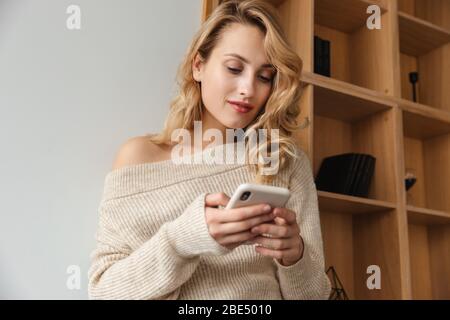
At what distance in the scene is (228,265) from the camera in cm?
112

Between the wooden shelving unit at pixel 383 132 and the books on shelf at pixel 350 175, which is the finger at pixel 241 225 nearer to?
the wooden shelving unit at pixel 383 132

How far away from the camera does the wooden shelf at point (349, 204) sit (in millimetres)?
1633

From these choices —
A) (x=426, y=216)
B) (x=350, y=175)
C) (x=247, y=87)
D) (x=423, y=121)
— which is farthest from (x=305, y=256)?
(x=423, y=121)

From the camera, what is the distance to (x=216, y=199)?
3.10 ft

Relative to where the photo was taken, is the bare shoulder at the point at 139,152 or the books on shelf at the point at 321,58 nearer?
the bare shoulder at the point at 139,152

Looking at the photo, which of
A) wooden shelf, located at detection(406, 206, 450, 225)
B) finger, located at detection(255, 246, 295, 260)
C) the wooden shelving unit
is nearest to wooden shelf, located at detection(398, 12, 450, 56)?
the wooden shelving unit

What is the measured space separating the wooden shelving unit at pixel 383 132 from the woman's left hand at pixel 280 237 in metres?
0.61

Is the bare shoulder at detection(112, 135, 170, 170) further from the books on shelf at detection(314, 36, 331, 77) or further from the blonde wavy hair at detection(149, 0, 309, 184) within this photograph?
the books on shelf at detection(314, 36, 331, 77)

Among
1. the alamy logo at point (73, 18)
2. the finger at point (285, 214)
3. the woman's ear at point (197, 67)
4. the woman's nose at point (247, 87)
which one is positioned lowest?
the finger at point (285, 214)

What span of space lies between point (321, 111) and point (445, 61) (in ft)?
2.37

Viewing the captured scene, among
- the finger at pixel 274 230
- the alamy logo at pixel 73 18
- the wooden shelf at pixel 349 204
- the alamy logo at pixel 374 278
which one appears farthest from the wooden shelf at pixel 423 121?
the alamy logo at pixel 73 18

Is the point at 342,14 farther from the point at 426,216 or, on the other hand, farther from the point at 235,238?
the point at 235,238

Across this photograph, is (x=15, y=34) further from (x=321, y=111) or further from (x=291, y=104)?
(x=321, y=111)
